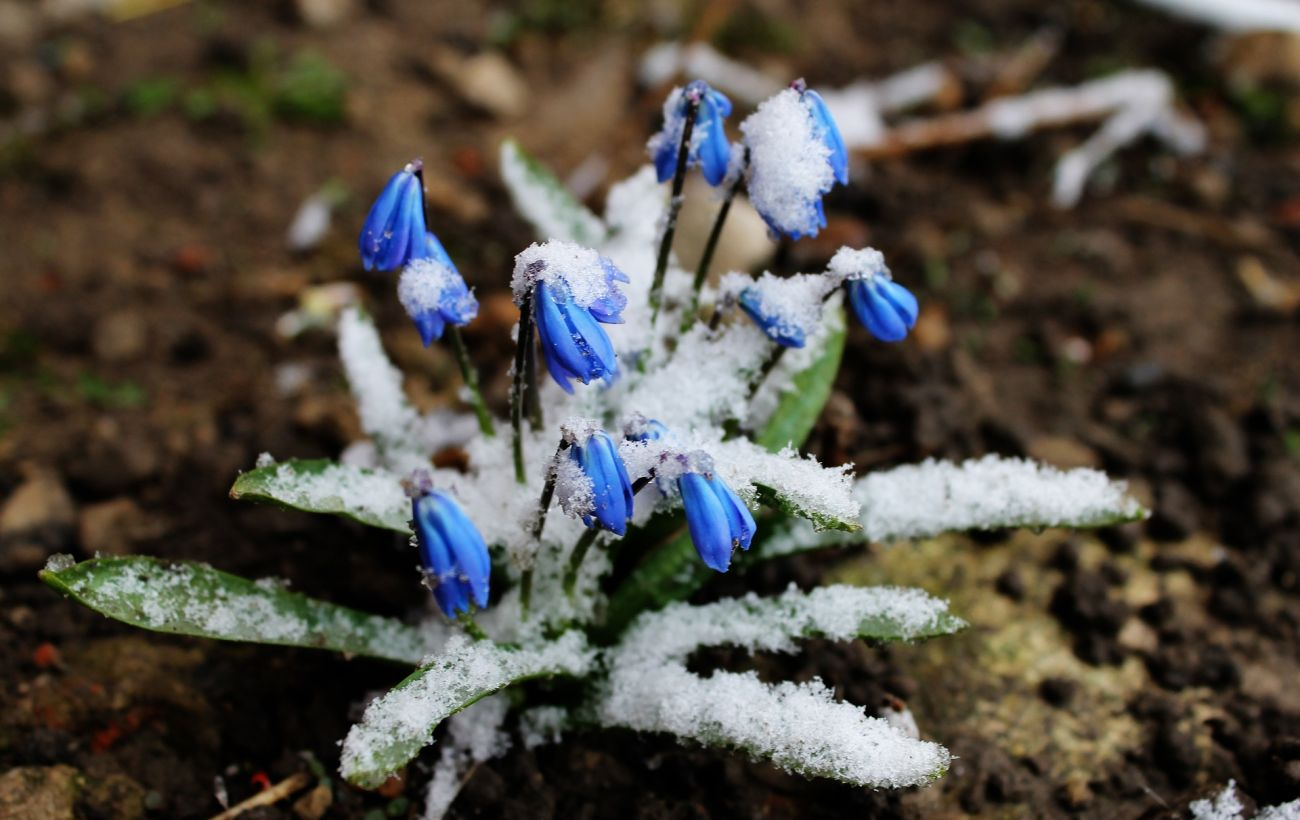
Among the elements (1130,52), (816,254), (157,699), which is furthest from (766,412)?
(1130,52)

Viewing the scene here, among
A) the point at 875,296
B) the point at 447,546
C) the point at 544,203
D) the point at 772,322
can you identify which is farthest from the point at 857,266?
the point at 544,203

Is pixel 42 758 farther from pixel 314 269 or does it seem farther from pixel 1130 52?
pixel 1130 52

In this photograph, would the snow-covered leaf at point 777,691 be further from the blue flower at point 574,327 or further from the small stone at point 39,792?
the small stone at point 39,792

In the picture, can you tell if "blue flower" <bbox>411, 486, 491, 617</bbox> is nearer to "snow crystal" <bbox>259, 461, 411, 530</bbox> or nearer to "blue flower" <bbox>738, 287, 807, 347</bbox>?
"snow crystal" <bbox>259, 461, 411, 530</bbox>

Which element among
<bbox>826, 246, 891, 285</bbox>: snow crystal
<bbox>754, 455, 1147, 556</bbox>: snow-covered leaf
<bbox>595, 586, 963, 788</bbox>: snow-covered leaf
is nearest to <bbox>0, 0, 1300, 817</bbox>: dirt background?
<bbox>595, 586, 963, 788</bbox>: snow-covered leaf

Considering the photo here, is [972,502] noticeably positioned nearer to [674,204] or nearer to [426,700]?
[674,204]

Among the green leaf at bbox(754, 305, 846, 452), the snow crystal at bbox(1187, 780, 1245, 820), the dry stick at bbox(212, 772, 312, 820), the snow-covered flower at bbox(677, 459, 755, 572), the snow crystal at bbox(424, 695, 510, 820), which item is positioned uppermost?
the snow-covered flower at bbox(677, 459, 755, 572)

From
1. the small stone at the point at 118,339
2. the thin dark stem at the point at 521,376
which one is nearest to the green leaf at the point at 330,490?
the thin dark stem at the point at 521,376
